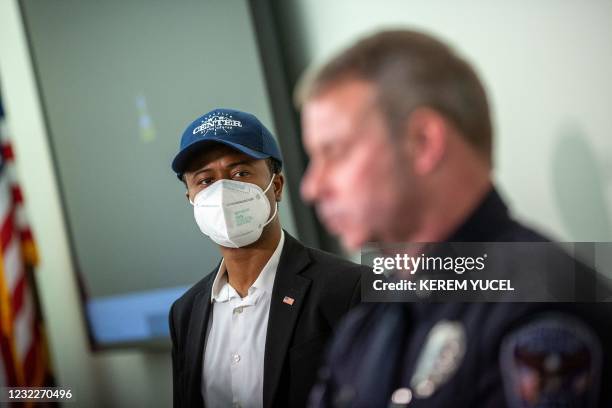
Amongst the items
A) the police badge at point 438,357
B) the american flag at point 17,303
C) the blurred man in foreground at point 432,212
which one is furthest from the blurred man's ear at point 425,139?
the american flag at point 17,303

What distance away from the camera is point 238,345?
1539mm

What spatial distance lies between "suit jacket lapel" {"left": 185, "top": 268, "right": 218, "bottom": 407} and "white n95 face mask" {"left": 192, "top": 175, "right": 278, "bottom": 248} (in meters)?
0.14

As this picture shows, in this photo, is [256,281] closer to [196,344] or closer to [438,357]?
[196,344]

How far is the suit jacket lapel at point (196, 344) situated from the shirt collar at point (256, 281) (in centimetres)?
2

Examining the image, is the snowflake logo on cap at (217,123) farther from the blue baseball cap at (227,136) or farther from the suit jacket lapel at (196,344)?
the suit jacket lapel at (196,344)

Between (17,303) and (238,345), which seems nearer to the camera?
(238,345)

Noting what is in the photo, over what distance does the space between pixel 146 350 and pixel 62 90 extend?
0.98m

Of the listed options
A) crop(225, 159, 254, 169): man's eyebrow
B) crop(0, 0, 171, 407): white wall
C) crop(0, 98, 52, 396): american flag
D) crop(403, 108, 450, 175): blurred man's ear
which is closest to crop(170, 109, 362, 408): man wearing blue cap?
crop(225, 159, 254, 169): man's eyebrow

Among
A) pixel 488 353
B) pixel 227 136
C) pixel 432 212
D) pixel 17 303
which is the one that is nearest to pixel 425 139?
pixel 432 212

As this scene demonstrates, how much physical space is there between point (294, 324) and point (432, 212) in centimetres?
50

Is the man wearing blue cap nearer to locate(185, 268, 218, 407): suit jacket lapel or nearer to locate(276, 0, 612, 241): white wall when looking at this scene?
locate(185, 268, 218, 407): suit jacket lapel

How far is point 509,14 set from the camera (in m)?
1.68

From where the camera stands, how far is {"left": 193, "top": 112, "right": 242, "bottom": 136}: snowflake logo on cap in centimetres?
150

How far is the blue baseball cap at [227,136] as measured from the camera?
1.49 metres
